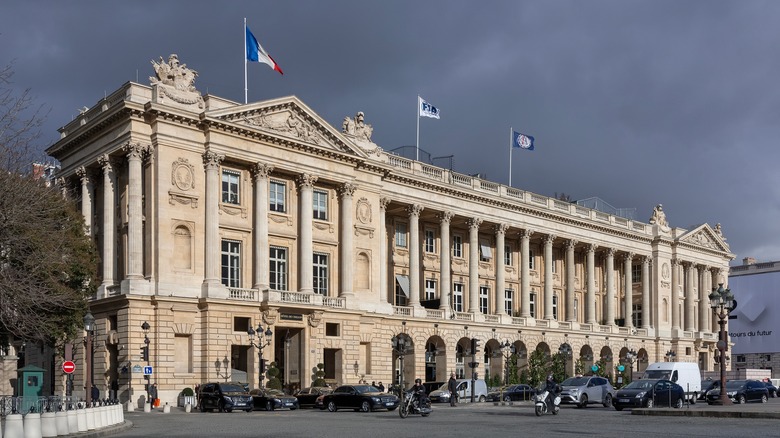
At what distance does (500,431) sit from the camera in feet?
92.4

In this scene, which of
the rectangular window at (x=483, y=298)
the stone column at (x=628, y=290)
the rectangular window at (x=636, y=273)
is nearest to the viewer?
the rectangular window at (x=483, y=298)

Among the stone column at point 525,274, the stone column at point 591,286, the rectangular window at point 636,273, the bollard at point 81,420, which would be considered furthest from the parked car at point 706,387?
the rectangular window at point 636,273

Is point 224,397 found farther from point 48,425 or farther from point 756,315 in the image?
point 756,315

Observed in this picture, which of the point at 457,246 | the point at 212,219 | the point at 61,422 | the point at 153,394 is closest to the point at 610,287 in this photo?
the point at 457,246

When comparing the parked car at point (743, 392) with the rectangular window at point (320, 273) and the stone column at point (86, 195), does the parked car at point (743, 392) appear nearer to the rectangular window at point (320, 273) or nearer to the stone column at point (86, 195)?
the rectangular window at point (320, 273)

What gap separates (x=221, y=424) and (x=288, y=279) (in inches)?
1104

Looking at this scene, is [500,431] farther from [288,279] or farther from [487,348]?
[487,348]

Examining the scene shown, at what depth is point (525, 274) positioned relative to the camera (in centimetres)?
8394

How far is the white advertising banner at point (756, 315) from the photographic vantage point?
11531cm

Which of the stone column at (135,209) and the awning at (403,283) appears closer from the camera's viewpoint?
the stone column at (135,209)

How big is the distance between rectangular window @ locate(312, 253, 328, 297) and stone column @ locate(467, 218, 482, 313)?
56.5 feet

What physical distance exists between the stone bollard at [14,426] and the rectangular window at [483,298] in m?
59.0

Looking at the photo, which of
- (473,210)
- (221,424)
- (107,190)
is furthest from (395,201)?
(221,424)

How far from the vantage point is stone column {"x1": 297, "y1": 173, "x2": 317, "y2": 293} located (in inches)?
2416
